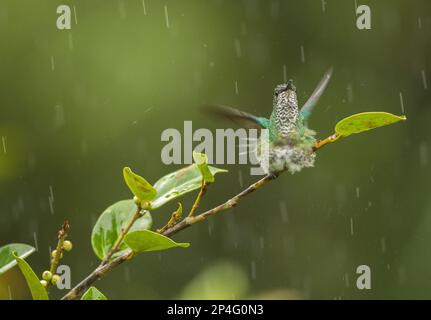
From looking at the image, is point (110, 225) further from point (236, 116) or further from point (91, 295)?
point (236, 116)

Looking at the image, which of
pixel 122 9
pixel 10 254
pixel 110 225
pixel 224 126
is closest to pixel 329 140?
pixel 110 225

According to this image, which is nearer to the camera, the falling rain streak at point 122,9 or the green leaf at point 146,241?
the green leaf at point 146,241

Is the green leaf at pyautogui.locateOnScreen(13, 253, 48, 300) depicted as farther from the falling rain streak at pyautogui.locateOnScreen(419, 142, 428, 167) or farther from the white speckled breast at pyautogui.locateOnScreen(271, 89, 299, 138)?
the falling rain streak at pyautogui.locateOnScreen(419, 142, 428, 167)

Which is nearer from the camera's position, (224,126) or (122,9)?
(224,126)

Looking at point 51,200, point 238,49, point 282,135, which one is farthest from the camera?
point 238,49

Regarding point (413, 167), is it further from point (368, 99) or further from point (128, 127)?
point (128, 127)

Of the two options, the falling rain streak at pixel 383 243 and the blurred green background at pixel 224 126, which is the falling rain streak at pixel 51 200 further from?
the falling rain streak at pixel 383 243

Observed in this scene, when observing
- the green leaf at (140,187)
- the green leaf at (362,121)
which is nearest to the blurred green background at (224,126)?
the green leaf at (140,187)
